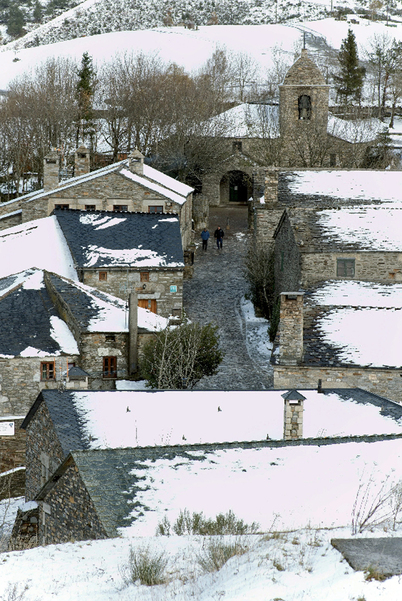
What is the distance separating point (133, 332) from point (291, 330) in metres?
5.60

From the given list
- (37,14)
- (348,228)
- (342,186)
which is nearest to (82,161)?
(342,186)

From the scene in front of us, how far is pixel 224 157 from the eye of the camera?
56438 mm

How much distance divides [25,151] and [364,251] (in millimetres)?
32999

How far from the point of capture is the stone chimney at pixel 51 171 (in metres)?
41.6

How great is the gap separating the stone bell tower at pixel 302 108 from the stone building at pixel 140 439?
3547 cm

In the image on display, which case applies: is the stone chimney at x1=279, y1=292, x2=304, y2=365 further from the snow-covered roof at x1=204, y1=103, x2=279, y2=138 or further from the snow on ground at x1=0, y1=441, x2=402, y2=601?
the snow-covered roof at x1=204, y1=103, x2=279, y2=138

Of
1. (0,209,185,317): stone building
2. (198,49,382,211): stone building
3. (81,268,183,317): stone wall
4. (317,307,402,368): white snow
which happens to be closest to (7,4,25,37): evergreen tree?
(198,49,382,211): stone building

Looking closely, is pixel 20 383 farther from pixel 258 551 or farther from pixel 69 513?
pixel 258 551

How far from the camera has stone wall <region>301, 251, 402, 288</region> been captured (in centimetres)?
3052

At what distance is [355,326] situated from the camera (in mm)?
25000

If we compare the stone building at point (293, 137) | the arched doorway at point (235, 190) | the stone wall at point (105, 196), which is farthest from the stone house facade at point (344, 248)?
the arched doorway at point (235, 190)

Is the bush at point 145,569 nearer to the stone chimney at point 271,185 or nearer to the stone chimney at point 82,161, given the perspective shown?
the stone chimney at point 271,185

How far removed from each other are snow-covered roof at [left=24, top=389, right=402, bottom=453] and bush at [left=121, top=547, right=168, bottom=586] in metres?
6.70

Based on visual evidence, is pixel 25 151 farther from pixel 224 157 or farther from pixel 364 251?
pixel 364 251
